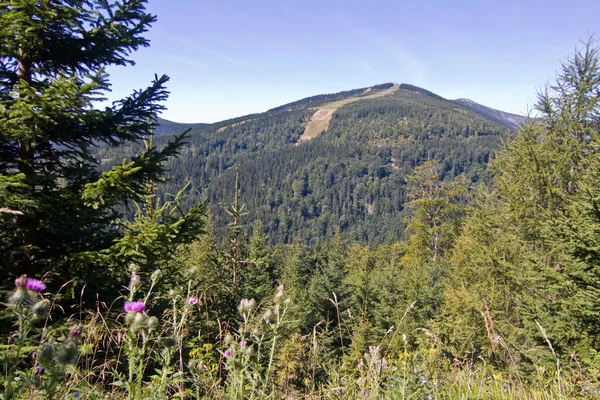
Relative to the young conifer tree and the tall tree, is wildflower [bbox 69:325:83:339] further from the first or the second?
the tall tree

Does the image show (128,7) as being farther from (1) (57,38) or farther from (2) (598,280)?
(2) (598,280)

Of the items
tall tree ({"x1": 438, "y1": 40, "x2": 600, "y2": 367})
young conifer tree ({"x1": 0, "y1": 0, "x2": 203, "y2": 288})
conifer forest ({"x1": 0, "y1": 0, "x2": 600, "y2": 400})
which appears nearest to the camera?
conifer forest ({"x1": 0, "y1": 0, "x2": 600, "y2": 400})

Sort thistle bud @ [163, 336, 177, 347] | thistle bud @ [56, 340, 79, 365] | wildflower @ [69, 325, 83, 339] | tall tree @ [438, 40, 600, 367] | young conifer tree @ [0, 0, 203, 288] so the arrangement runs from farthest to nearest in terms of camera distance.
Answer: tall tree @ [438, 40, 600, 367]
young conifer tree @ [0, 0, 203, 288]
thistle bud @ [163, 336, 177, 347]
wildflower @ [69, 325, 83, 339]
thistle bud @ [56, 340, 79, 365]

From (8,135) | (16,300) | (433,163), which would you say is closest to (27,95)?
(8,135)

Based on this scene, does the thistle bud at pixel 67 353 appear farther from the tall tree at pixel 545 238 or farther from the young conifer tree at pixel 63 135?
the tall tree at pixel 545 238

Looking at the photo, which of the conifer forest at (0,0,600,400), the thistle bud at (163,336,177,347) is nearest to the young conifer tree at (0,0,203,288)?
the conifer forest at (0,0,600,400)

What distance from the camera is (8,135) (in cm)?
443

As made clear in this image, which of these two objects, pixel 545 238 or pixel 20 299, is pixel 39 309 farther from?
pixel 545 238

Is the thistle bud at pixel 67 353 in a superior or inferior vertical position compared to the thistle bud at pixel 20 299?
inferior

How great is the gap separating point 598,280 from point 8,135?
9.27 meters

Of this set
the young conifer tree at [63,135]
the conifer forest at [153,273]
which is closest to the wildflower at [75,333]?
the conifer forest at [153,273]

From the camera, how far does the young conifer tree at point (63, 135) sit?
14.5 ft

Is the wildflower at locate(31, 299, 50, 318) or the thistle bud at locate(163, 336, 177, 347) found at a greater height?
the wildflower at locate(31, 299, 50, 318)

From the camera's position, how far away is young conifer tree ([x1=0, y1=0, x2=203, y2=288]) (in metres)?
4.42
